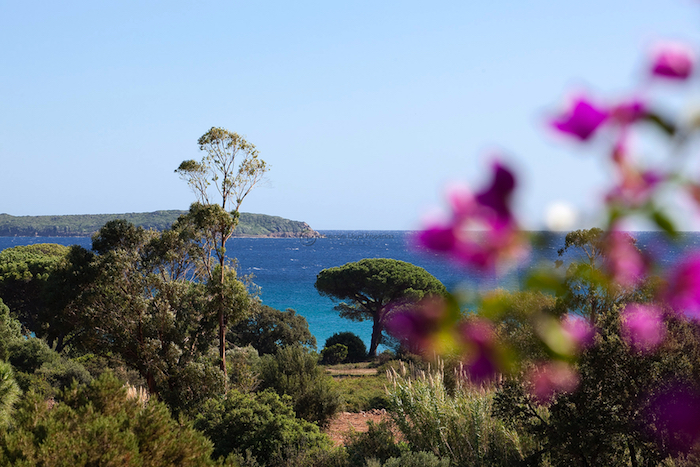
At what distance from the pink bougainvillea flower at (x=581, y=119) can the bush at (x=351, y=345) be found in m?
30.9

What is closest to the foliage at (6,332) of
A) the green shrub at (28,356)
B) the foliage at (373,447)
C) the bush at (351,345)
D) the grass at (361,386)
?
the green shrub at (28,356)

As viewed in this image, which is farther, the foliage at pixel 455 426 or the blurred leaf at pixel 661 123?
the foliage at pixel 455 426

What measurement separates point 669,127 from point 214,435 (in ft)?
37.3

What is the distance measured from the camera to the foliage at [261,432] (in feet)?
32.2

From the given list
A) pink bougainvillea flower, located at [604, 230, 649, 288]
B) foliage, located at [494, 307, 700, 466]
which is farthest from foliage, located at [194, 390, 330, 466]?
pink bougainvillea flower, located at [604, 230, 649, 288]

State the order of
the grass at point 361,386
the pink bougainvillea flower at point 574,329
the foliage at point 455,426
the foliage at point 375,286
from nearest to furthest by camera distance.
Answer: the pink bougainvillea flower at point 574,329 → the foliage at point 455,426 → the grass at point 361,386 → the foliage at point 375,286

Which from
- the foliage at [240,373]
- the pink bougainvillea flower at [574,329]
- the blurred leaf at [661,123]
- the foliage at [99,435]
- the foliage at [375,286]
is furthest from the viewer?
the foliage at [375,286]

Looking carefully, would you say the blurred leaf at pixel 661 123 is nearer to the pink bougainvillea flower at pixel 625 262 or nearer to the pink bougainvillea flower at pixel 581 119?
the pink bougainvillea flower at pixel 581 119

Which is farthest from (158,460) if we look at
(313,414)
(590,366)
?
(313,414)

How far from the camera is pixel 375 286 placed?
31.3m

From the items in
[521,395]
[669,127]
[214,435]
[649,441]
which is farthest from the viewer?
[214,435]

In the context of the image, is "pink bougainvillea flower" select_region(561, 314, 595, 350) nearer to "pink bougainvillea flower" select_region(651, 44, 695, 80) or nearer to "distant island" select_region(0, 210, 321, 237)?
"pink bougainvillea flower" select_region(651, 44, 695, 80)

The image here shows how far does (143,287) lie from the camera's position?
14.6 meters

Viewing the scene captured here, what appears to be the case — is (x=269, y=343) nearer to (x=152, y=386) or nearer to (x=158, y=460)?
(x=152, y=386)
